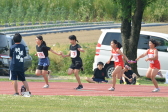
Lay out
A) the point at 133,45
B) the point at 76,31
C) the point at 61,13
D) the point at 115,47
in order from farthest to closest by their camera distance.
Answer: the point at 61,13, the point at 76,31, the point at 133,45, the point at 115,47

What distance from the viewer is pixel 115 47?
51.2 feet

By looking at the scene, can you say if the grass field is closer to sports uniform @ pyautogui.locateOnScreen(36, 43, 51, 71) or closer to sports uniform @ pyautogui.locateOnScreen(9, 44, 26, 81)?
sports uniform @ pyautogui.locateOnScreen(9, 44, 26, 81)

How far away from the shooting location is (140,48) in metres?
22.5

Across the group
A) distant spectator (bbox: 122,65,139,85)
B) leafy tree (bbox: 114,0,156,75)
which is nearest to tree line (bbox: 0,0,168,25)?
leafy tree (bbox: 114,0,156,75)

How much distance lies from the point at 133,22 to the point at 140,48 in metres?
1.29

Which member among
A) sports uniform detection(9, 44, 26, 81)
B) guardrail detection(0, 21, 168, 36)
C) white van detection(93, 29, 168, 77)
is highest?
sports uniform detection(9, 44, 26, 81)

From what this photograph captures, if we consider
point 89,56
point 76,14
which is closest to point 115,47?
point 89,56

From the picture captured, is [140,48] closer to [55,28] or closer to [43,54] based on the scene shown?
[43,54]

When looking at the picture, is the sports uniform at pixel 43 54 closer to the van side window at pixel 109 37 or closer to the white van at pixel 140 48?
the white van at pixel 140 48

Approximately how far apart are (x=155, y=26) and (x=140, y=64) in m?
17.7

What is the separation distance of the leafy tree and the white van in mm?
489

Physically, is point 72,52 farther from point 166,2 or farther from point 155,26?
point 155,26

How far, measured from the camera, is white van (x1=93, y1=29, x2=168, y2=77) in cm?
2166

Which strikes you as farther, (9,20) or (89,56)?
(9,20)
